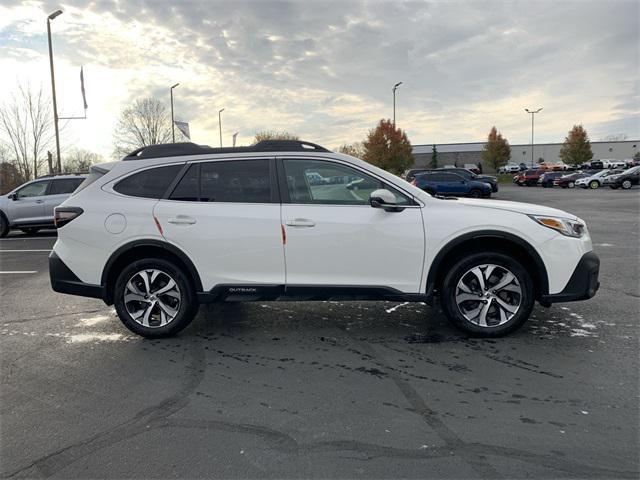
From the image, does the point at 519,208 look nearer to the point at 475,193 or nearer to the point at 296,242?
the point at 296,242

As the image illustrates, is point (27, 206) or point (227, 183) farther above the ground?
point (227, 183)

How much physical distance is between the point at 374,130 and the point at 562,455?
178 feet

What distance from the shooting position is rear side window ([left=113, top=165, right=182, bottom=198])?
458 centimetres

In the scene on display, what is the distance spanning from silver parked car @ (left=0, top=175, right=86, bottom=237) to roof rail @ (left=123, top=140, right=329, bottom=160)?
1074 cm

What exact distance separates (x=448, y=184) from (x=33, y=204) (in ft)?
62.1

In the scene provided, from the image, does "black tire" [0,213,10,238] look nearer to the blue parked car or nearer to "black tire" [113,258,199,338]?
"black tire" [113,258,199,338]

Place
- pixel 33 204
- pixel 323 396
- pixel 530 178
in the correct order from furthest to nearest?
1. pixel 530 178
2. pixel 33 204
3. pixel 323 396

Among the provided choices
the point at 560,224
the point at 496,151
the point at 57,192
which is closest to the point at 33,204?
the point at 57,192

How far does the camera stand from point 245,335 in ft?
15.5

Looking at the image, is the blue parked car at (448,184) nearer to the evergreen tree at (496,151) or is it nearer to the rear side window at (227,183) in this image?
the rear side window at (227,183)

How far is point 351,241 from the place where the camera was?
14.1ft

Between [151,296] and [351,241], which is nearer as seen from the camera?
[351,241]

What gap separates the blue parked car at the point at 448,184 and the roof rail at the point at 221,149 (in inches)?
814

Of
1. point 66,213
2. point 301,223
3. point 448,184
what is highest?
point 448,184
